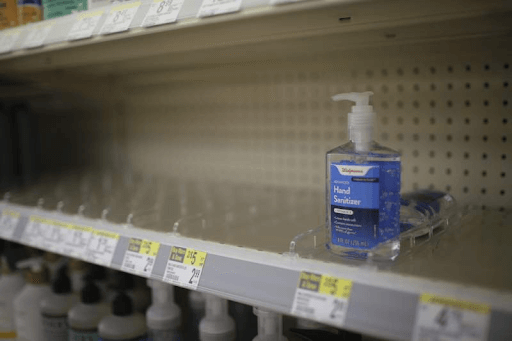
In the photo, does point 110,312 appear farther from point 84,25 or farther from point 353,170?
point 353,170

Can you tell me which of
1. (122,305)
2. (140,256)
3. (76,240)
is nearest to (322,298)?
(140,256)

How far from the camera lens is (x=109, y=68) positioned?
147 centimetres

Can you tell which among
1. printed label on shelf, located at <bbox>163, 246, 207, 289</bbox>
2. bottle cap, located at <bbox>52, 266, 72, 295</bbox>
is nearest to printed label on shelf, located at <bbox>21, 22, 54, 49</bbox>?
printed label on shelf, located at <bbox>163, 246, 207, 289</bbox>

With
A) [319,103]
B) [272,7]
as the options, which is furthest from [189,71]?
[272,7]

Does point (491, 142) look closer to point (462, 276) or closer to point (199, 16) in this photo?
point (462, 276)

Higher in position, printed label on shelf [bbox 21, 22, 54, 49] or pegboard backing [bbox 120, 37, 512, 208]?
printed label on shelf [bbox 21, 22, 54, 49]

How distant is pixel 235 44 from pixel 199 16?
0.31m

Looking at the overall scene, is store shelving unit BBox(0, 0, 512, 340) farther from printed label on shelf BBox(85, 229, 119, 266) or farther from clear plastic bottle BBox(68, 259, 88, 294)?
clear plastic bottle BBox(68, 259, 88, 294)

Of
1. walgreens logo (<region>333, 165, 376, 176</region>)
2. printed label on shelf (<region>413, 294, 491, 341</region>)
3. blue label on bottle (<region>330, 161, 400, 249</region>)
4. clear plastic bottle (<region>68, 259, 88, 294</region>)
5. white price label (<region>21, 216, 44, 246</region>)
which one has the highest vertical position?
walgreens logo (<region>333, 165, 376, 176</region>)

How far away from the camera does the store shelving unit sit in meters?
0.59

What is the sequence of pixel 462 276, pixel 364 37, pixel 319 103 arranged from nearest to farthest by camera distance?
pixel 462 276 < pixel 364 37 < pixel 319 103

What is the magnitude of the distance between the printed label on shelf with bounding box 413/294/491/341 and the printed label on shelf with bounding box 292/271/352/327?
0.09 m

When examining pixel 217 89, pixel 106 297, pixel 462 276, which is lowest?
pixel 106 297

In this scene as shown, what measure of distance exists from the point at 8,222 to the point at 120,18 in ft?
2.13
